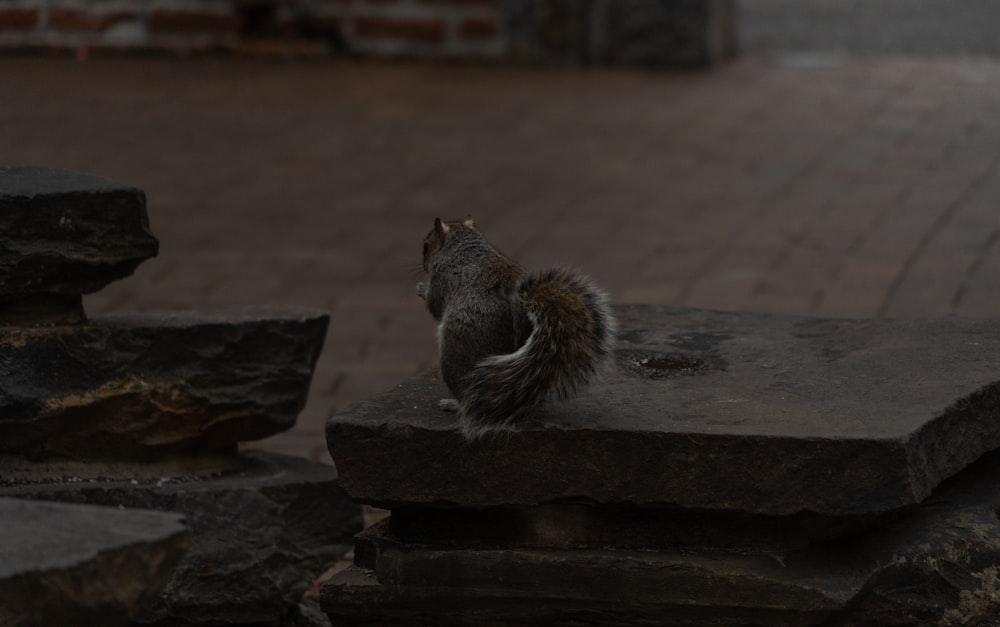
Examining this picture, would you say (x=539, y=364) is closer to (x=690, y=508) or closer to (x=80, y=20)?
(x=690, y=508)

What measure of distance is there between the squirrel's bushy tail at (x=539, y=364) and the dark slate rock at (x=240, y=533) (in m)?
0.87

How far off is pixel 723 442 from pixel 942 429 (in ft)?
1.53

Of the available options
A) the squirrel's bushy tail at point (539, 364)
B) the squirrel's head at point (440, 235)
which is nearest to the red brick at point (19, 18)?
the squirrel's head at point (440, 235)

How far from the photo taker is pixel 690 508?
335 centimetres

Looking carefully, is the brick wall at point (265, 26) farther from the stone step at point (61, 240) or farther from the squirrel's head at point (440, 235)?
the squirrel's head at point (440, 235)

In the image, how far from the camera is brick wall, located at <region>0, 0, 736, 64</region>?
10727 millimetres

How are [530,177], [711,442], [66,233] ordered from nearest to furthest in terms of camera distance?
[711,442] → [66,233] → [530,177]

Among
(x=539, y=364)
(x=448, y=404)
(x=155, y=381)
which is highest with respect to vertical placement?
(x=539, y=364)

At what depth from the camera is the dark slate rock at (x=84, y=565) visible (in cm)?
253

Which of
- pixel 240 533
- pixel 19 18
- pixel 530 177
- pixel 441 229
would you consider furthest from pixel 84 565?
pixel 19 18

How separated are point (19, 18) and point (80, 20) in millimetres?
371

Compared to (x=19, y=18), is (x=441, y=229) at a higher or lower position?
higher

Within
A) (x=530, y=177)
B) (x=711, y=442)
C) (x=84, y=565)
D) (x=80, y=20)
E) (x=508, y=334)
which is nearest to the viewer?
(x=84, y=565)

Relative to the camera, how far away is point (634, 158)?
8.87 meters
